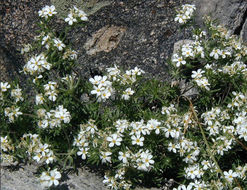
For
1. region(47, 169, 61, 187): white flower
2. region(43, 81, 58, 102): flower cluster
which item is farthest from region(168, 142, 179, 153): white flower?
region(43, 81, 58, 102): flower cluster

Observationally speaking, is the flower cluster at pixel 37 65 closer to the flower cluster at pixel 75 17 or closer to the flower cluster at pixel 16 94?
the flower cluster at pixel 16 94

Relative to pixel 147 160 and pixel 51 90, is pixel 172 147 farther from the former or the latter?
pixel 51 90

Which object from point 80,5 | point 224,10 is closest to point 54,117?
point 80,5

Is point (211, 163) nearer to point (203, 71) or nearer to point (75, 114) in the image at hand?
point (203, 71)

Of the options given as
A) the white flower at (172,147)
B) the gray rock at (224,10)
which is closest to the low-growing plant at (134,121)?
the white flower at (172,147)

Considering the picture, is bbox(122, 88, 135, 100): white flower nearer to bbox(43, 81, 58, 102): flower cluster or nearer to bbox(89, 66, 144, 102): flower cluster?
bbox(89, 66, 144, 102): flower cluster

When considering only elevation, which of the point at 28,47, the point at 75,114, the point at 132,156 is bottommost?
the point at 132,156

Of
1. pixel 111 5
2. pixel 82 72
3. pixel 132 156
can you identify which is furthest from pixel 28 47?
pixel 132 156
